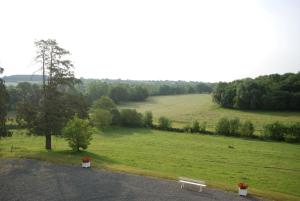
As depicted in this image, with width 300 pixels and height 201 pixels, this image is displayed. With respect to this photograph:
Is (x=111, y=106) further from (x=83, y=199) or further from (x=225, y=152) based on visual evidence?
(x=83, y=199)

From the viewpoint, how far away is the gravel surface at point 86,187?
18.8m

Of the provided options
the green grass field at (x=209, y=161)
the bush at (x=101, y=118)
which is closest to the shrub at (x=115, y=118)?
the bush at (x=101, y=118)

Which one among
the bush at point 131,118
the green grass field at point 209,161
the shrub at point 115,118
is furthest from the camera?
the shrub at point 115,118

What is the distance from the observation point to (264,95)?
90.2 meters

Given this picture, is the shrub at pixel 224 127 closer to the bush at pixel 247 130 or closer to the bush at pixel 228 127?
the bush at pixel 228 127

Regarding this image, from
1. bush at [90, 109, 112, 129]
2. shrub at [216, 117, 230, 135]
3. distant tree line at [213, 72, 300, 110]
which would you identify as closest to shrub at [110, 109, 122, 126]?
bush at [90, 109, 112, 129]

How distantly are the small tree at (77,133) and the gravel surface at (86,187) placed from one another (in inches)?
307

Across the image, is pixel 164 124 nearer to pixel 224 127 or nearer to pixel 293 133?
pixel 224 127

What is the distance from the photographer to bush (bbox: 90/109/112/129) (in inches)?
2653

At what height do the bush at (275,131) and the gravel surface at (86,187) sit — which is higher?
the gravel surface at (86,187)

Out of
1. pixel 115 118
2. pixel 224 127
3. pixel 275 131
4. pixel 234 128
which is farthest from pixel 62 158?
pixel 115 118

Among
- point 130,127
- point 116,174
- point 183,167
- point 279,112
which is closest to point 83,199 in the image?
point 116,174

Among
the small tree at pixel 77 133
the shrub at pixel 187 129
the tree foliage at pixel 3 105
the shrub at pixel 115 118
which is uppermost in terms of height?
the tree foliage at pixel 3 105

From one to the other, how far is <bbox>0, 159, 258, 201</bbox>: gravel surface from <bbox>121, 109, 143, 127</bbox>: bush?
4862 centimetres
